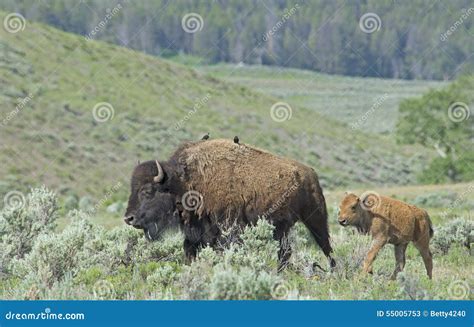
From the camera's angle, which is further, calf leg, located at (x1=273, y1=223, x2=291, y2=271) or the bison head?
the bison head

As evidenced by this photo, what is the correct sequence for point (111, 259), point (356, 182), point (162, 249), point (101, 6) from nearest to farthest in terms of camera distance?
point (111, 259)
point (162, 249)
point (356, 182)
point (101, 6)

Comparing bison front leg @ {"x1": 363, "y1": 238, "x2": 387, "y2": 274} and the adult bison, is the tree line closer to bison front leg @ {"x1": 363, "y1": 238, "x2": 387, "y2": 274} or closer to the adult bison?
the adult bison

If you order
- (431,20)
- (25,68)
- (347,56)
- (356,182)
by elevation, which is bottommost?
(356,182)

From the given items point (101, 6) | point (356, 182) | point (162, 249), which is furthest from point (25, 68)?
point (101, 6)

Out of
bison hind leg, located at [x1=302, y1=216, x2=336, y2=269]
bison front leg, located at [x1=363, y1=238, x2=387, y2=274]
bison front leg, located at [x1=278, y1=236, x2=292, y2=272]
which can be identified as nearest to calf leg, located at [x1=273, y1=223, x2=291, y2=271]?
bison front leg, located at [x1=278, y1=236, x2=292, y2=272]

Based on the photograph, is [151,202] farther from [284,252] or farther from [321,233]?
[321,233]

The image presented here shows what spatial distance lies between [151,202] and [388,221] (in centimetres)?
330

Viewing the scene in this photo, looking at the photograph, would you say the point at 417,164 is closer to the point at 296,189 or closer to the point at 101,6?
the point at 296,189

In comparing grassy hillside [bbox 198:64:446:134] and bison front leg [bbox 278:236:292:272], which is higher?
grassy hillside [bbox 198:64:446:134]

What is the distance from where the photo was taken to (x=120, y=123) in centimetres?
4959

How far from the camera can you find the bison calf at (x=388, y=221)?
36.5ft

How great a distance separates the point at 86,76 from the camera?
56.1m

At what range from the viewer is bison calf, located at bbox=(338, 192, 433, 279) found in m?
11.1

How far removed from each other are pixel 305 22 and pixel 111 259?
410 feet
